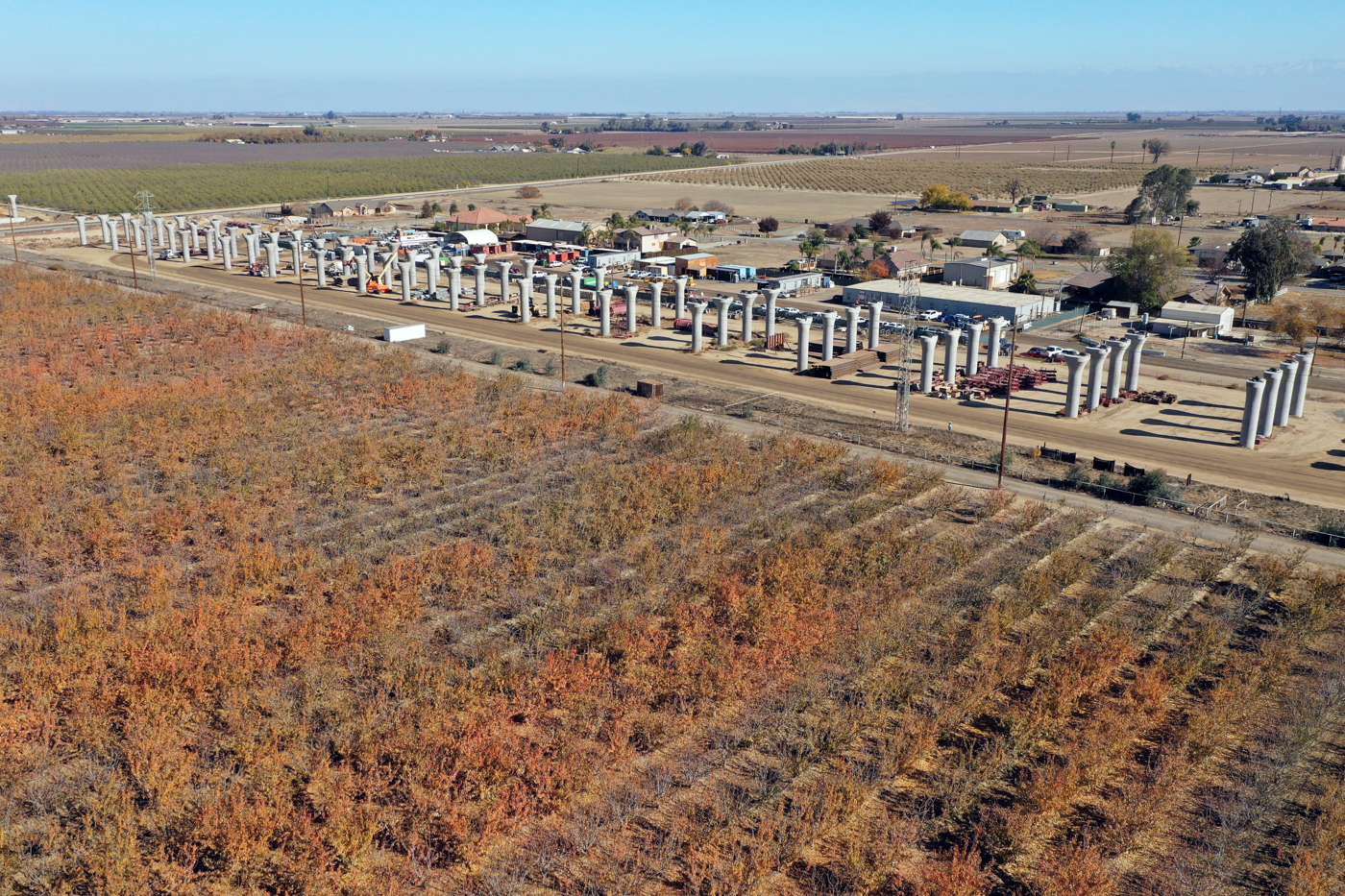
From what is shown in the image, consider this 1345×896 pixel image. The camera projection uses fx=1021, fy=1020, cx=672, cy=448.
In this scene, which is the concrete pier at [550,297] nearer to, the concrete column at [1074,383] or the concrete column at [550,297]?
the concrete column at [550,297]

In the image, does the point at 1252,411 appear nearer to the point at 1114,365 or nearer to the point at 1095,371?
the point at 1095,371

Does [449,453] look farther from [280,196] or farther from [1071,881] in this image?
[280,196]

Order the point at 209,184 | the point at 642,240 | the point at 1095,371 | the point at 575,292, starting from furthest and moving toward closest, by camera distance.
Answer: the point at 209,184, the point at 642,240, the point at 575,292, the point at 1095,371

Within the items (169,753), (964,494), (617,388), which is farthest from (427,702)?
(617,388)

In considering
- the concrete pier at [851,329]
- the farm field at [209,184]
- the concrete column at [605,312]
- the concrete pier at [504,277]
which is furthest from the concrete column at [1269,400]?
the farm field at [209,184]

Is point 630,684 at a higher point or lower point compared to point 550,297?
lower

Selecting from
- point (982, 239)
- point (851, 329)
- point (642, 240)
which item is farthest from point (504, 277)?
point (982, 239)
